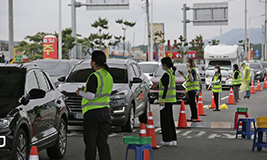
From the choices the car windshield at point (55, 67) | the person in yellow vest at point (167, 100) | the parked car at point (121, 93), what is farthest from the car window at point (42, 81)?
the car windshield at point (55, 67)

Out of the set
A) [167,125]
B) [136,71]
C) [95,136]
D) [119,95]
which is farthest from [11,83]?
[136,71]

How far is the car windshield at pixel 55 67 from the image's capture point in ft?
66.7

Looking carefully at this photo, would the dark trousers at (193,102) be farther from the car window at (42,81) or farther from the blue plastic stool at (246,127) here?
the car window at (42,81)

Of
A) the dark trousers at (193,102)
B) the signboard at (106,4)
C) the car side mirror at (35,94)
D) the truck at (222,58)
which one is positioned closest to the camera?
the car side mirror at (35,94)

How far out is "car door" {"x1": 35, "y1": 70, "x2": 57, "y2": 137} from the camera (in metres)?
8.97

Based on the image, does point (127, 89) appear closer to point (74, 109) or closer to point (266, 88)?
point (74, 109)

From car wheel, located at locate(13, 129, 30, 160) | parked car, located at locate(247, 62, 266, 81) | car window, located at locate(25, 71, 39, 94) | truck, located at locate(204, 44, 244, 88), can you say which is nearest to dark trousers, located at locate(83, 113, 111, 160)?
car wheel, located at locate(13, 129, 30, 160)

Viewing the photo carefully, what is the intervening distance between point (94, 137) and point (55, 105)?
78.8 inches

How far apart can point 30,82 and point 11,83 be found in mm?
397

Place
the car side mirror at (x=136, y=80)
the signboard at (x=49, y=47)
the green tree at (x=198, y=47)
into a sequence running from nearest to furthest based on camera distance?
the car side mirror at (x=136, y=80), the signboard at (x=49, y=47), the green tree at (x=198, y=47)

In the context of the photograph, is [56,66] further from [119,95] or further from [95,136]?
[95,136]

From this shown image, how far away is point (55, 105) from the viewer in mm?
9641

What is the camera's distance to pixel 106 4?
149 feet

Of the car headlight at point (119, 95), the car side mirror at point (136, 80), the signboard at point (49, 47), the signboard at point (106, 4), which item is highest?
the signboard at point (106, 4)
